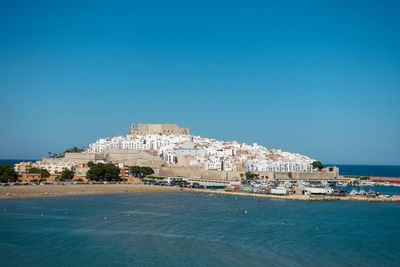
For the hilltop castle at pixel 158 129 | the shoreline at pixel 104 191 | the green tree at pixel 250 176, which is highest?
the hilltop castle at pixel 158 129

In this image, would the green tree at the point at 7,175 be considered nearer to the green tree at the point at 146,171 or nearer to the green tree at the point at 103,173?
the green tree at the point at 103,173

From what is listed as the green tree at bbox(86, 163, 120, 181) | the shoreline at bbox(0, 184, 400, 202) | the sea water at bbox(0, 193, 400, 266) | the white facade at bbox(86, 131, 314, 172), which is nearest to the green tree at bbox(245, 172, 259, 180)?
the white facade at bbox(86, 131, 314, 172)

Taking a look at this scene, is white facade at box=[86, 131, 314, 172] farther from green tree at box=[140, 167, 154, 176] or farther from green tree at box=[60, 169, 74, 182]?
green tree at box=[60, 169, 74, 182]

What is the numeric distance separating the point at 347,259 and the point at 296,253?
2.36 metres

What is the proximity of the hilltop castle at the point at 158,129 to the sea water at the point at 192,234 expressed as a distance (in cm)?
6592


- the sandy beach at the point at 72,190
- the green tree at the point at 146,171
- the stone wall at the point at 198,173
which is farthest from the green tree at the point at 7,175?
the stone wall at the point at 198,173

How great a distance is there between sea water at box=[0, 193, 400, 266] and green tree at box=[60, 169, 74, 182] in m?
17.0

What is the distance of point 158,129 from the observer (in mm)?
104125

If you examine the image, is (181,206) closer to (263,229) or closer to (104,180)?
(263,229)

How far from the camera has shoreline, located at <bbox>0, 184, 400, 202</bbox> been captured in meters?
41.8

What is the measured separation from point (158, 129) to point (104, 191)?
57.4 meters

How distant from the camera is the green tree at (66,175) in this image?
54.5 meters

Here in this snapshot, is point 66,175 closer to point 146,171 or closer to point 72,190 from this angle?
point 72,190

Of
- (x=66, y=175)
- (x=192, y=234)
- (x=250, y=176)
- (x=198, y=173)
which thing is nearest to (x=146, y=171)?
(x=198, y=173)
